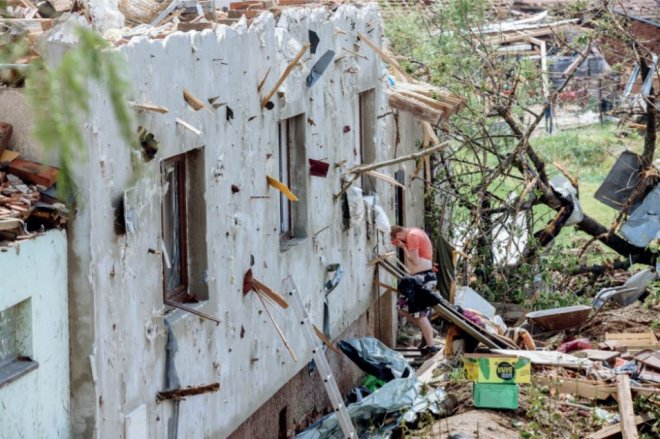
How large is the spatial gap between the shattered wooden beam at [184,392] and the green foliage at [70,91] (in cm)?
526

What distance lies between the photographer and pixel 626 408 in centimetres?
1199

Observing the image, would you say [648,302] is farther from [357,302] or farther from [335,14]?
[335,14]

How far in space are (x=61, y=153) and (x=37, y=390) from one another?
367 centimetres

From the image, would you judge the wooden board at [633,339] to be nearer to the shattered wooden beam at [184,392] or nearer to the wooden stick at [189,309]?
the wooden stick at [189,309]

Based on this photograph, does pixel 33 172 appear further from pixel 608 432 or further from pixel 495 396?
pixel 608 432

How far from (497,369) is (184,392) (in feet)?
15.3

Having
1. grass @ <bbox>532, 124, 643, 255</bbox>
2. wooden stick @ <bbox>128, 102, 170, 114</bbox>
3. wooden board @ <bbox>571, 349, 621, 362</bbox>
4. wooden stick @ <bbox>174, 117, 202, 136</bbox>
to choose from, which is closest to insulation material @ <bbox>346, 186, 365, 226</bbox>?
wooden board @ <bbox>571, 349, 621, 362</bbox>

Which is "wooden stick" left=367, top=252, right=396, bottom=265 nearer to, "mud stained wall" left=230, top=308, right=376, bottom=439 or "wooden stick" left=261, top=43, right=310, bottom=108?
"mud stained wall" left=230, top=308, right=376, bottom=439

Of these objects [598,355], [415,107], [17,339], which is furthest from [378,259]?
[17,339]

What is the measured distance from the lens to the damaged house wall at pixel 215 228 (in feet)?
24.4

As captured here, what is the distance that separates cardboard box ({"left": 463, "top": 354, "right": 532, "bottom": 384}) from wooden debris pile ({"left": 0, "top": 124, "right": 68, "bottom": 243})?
6356 mm

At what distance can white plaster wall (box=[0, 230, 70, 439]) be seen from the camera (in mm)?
6555

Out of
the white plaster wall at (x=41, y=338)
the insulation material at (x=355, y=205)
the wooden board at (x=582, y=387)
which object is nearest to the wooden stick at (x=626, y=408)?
the wooden board at (x=582, y=387)

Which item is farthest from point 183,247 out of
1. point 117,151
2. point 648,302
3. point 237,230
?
point 648,302
